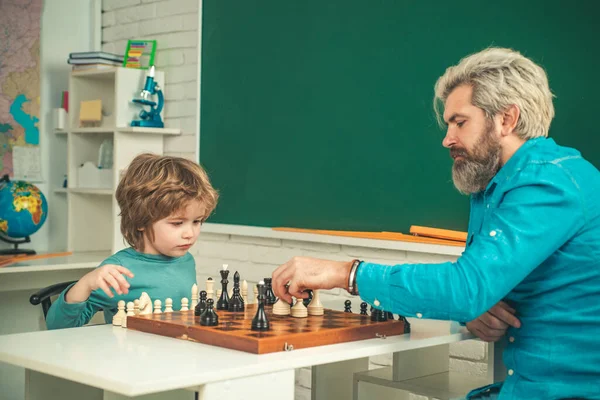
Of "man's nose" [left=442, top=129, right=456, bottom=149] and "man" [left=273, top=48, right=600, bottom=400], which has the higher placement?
"man's nose" [left=442, top=129, right=456, bottom=149]

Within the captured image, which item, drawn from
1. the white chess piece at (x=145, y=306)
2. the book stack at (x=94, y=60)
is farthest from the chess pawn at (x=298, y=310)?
the book stack at (x=94, y=60)

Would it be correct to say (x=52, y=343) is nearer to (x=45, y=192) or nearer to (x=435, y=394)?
(x=435, y=394)

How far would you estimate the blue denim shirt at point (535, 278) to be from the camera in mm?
1755

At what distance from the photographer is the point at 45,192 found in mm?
4934

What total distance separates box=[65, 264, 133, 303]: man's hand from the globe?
218 centimetres

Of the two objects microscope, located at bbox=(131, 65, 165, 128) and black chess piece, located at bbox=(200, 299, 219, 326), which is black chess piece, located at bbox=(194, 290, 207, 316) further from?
microscope, located at bbox=(131, 65, 165, 128)

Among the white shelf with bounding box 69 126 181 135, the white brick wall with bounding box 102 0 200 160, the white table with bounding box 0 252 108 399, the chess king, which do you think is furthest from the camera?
the white brick wall with bounding box 102 0 200 160

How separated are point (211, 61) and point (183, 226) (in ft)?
7.04

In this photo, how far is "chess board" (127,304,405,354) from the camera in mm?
1698

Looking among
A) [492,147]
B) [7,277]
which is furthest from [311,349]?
[7,277]

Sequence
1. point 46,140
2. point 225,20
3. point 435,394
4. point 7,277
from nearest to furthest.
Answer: point 435,394 < point 7,277 < point 225,20 < point 46,140

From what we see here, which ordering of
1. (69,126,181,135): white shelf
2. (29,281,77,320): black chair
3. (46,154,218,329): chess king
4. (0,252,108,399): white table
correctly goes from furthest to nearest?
(69,126,181,135): white shelf, (0,252,108,399): white table, (29,281,77,320): black chair, (46,154,218,329): chess king

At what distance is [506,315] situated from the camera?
194cm

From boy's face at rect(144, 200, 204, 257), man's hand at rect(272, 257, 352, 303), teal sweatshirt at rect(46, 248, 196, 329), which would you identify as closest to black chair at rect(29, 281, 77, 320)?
teal sweatshirt at rect(46, 248, 196, 329)
